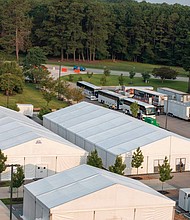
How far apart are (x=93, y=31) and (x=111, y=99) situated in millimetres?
40379

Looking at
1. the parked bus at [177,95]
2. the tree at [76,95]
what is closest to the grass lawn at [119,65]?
the parked bus at [177,95]

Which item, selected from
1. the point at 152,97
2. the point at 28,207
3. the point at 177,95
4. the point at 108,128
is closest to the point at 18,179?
the point at 28,207

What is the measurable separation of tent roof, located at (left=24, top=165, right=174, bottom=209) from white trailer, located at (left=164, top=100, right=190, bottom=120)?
27.9 m

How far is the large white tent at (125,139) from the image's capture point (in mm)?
35562

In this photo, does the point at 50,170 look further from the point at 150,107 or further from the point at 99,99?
the point at 99,99

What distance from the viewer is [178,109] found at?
2211 inches

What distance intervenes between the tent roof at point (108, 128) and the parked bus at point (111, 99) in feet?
41.8

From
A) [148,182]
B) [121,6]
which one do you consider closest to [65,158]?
[148,182]

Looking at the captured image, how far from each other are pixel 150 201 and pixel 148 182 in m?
8.37

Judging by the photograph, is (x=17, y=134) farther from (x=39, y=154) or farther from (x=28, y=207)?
(x=28, y=207)

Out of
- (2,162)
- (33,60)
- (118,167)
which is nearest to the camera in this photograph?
(2,162)

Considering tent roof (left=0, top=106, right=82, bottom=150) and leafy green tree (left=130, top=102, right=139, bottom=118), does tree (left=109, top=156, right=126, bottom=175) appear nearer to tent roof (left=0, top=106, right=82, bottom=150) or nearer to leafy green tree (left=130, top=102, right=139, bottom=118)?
tent roof (left=0, top=106, right=82, bottom=150)

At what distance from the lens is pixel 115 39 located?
10488 centimetres

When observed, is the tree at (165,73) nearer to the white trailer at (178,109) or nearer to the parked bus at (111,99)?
the parked bus at (111,99)
